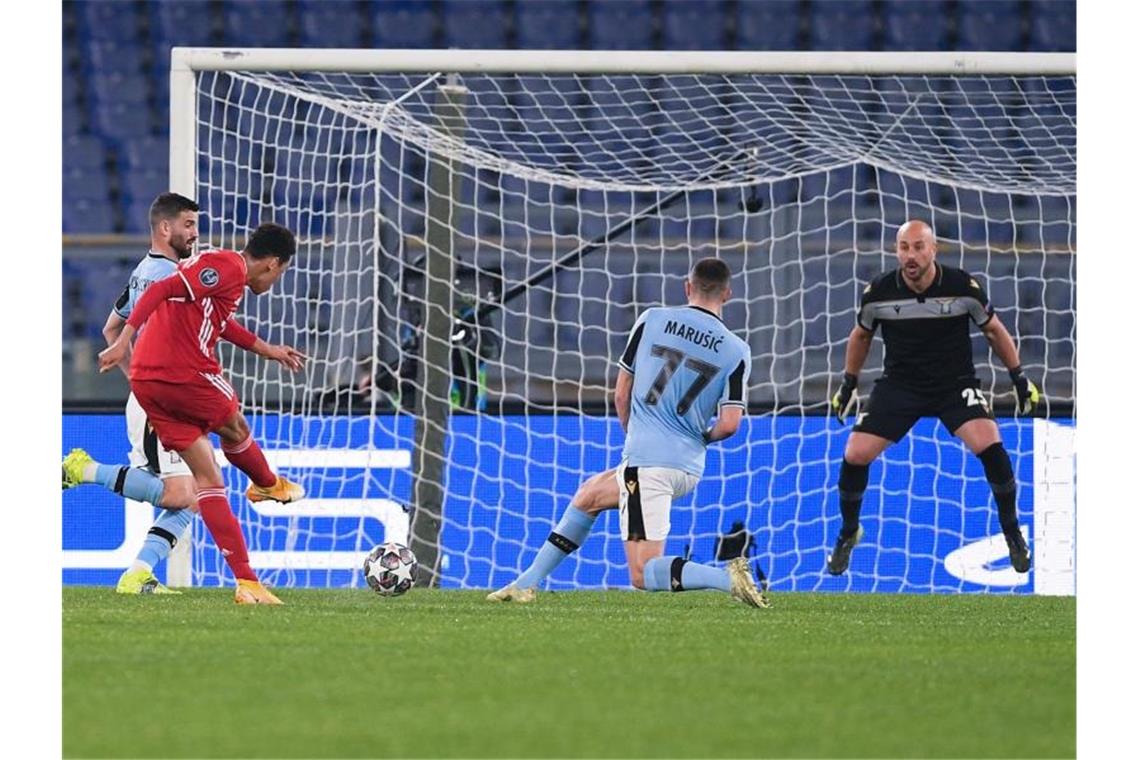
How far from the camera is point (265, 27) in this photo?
1466cm

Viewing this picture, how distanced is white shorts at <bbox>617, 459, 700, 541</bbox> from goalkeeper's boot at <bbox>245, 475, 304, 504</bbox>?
144 centimetres

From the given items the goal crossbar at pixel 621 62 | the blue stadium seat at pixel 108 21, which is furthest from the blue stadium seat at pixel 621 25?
the goal crossbar at pixel 621 62

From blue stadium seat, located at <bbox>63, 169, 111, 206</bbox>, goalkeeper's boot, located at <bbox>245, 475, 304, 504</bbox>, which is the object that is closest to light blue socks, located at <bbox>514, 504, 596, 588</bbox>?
goalkeeper's boot, located at <bbox>245, 475, 304, 504</bbox>

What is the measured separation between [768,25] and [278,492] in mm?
8189

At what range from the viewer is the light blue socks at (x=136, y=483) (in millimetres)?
7824

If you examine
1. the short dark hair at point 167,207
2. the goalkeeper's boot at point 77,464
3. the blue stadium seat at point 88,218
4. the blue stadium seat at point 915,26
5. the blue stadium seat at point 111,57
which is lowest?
the goalkeeper's boot at point 77,464

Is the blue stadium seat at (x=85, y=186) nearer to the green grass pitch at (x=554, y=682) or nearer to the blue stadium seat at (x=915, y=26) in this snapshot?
the blue stadium seat at (x=915, y=26)

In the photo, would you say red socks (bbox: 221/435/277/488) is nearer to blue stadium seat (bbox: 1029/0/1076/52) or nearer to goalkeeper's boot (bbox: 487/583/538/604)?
goalkeeper's boot (bbox: 487/583/538/604)

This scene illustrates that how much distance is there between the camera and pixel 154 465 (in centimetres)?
792

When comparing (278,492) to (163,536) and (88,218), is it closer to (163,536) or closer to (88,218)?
(163,536)

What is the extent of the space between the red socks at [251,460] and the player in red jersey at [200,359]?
0.18m

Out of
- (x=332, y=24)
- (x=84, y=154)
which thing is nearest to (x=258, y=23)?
(x=332, y=24)

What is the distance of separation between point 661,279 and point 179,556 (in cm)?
451

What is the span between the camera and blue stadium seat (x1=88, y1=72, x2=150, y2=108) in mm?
14328
